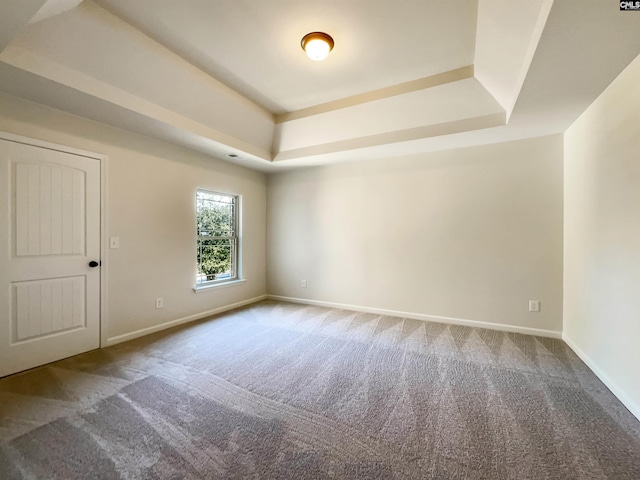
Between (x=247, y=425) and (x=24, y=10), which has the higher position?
(x=24, y=10)

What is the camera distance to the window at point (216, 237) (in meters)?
4.11

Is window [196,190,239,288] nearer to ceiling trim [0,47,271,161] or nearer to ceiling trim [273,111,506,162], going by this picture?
ceiling trim [0,47,271,161]

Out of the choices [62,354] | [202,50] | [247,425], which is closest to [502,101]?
[202,50]

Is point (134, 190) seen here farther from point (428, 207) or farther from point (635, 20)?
point (635, 20)

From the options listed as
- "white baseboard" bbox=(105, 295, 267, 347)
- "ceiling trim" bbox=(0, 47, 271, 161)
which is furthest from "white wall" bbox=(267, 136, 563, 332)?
"ceiling trim" bbox=(0, 47, 271, 161)

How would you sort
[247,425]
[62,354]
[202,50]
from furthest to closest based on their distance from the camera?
1. [62,354]
2. [202,50]
3. [247,425]

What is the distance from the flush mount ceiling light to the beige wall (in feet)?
7.35

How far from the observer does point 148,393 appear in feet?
6.76

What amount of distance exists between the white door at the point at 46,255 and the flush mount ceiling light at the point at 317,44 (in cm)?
247

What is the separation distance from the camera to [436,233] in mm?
3801

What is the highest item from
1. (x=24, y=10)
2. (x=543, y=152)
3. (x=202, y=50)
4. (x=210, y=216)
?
(x=202, y=50)

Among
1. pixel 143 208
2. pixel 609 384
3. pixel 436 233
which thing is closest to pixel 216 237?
pixel 143 208

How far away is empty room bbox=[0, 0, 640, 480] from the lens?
5.26ft

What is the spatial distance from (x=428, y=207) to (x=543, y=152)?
1.42 m
